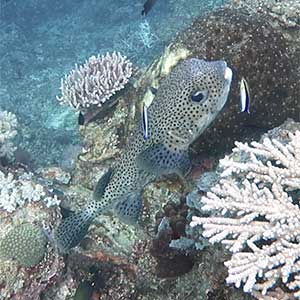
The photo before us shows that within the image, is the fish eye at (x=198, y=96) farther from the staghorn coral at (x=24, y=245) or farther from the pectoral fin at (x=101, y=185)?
the staghorn coral at (x=24, y=245)

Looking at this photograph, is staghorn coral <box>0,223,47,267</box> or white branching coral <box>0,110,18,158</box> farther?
white branching coral <box>0,110,18,158</box>

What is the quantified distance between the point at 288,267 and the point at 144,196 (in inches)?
117

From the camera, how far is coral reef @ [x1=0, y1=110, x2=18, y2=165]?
6961mm

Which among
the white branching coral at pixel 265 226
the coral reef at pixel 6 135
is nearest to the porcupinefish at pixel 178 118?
the white branching coral at pixel 265 226

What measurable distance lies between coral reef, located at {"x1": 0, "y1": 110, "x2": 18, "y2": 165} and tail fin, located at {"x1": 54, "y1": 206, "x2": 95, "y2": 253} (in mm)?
2517

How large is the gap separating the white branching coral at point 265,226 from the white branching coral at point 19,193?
10.1ft

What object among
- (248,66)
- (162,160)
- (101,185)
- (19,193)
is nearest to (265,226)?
(162,160)

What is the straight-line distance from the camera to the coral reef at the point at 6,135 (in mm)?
6961

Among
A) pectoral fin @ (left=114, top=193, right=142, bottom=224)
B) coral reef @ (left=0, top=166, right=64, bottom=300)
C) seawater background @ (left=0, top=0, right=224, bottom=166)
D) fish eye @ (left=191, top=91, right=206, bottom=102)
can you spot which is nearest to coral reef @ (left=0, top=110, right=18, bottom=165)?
coral reef @ (left=0, top=166, right=64, bottom=300)

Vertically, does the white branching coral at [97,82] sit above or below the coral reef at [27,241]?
above

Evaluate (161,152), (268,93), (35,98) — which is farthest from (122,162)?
(35,98)

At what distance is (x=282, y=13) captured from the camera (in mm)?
6070

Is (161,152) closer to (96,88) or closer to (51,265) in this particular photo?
(51,265)

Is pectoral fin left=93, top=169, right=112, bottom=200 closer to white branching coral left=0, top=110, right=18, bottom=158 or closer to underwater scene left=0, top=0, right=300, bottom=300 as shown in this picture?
underwater scene left=0, top=0, right=300, bottom=300
